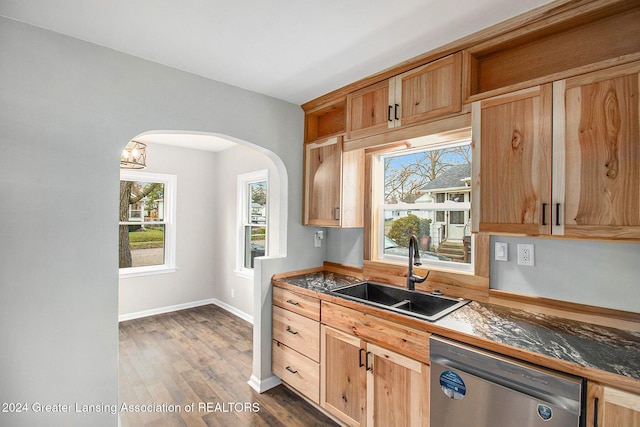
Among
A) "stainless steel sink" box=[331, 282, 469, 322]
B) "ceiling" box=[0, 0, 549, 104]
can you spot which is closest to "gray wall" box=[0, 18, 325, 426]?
"ceiling" box=[0, 0, 549, 104]

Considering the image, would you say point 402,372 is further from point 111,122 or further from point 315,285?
point 111,122

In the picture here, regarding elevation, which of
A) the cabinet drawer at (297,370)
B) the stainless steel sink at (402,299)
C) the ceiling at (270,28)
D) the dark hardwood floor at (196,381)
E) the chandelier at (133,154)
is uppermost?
the ceiling at (270,28)

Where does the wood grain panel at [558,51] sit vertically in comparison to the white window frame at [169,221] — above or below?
above

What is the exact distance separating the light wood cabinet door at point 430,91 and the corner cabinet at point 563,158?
7.4 inches

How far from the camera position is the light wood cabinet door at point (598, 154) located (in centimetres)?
135

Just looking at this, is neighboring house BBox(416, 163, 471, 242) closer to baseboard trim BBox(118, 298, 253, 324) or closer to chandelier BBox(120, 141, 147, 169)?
chandelier BBox(120, 141, 147, 169)

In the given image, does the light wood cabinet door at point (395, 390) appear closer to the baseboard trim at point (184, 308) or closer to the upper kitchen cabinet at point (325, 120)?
the upper kitchen cabinet at point (325, 120)

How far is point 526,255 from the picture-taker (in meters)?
1.92

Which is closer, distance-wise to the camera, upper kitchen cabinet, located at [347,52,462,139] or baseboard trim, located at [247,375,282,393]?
upper kitchen cabinet, located at [347,52,462,139]

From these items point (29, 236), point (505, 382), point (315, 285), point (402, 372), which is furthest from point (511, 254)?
point (29, 236)

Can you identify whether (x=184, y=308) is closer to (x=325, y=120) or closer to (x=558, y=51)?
(x=325, y=120)

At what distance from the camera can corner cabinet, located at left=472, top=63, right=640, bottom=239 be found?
53.8 inches

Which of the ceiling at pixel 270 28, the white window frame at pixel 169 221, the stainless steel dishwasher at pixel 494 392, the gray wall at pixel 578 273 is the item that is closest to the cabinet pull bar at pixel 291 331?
the stainless steel dishwasher at pixel 494 392

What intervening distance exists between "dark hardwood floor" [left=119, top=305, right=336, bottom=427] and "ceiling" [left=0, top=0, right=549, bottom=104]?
8.60 ft
